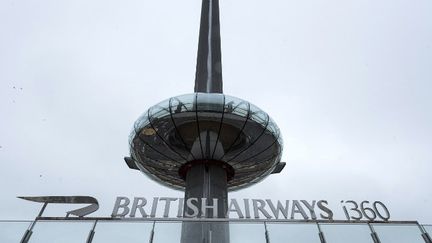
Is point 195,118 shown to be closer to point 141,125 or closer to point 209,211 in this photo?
point 141,125

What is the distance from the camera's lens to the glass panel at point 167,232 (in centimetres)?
1330

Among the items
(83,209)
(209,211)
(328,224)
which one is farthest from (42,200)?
(328,224)

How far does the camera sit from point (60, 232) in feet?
44.8

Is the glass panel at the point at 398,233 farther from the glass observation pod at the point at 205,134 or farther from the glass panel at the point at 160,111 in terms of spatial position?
the glass panel at the point at 160,111

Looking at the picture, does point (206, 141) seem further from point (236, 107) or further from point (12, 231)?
point (12, 231)

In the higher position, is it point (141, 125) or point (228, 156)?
point (141, 125)

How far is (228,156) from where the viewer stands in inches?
969

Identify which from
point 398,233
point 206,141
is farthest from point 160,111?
point 398,233

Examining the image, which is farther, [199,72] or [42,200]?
[199,72]

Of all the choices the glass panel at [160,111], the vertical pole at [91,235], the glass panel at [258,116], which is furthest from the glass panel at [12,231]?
the glass panel at [258,116]

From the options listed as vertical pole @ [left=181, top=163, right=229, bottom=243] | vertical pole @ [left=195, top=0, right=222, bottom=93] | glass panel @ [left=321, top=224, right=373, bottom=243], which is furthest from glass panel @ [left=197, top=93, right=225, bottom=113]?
glass panel @ [left=321, top=224, right=373, bottom=243]

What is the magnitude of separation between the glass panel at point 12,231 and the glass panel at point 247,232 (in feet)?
23.6

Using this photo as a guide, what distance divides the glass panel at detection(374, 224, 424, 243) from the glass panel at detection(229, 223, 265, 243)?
4.41 meters

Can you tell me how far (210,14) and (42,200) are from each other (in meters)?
26.9
